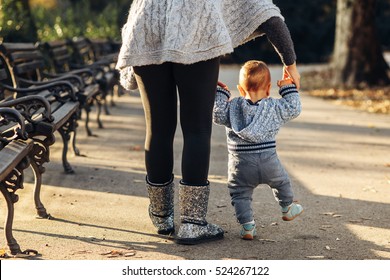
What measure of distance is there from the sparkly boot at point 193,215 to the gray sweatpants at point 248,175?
19 cm

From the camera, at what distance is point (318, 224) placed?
5688mm

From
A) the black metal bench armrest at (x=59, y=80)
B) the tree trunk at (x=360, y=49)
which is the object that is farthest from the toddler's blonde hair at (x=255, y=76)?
the tree trunk at (x=360, y=49)

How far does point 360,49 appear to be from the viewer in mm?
17141

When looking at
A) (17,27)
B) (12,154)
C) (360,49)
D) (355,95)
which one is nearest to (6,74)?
(12,154)

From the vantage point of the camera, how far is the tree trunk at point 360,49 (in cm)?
1702

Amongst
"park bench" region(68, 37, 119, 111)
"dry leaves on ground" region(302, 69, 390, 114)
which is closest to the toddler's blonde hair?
"park bench" region(68, 37, 119, 111)

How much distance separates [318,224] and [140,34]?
1.75 m

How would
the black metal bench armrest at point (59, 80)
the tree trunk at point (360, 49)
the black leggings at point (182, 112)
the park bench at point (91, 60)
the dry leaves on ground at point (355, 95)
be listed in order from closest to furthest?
the black leggings at point (182, 112), the black metal bench armrest at point (59, 80), the park bench at point (91, 60), the dry leaves on ground at point (355, 95), the tree trunk at point (360, 49)

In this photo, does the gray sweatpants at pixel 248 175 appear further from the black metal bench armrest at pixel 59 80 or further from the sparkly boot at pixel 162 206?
the black metal bench armrest at pixel 59 80

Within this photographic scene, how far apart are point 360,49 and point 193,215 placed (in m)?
12.6

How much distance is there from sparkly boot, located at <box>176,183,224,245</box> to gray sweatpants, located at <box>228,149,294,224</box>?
190mm

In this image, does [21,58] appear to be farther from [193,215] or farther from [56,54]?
[193,215]

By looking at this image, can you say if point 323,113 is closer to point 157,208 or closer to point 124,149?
point 124,149

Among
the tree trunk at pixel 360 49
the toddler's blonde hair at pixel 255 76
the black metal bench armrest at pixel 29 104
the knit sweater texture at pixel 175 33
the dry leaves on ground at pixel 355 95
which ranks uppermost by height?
the knit sweater texture at pixel 175 33
